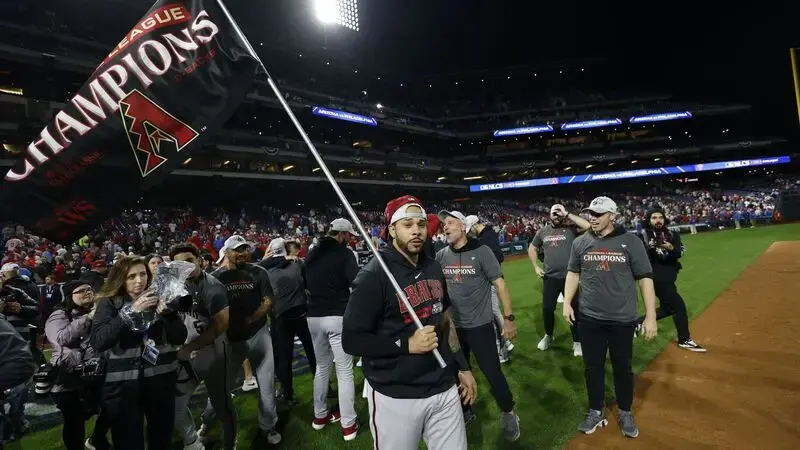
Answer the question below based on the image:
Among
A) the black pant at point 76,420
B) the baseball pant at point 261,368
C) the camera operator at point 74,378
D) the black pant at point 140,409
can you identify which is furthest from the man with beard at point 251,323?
the camera operator at point 74,378

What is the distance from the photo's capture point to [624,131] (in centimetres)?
5500

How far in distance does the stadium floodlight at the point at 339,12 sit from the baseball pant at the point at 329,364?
95.4ft

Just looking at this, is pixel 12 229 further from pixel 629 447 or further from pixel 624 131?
pixel 624 131

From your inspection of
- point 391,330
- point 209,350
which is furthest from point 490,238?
point 209,350

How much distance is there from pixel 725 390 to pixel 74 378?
267 inches

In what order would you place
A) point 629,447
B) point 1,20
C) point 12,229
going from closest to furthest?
point 629,447, point 12,229, point 1,20

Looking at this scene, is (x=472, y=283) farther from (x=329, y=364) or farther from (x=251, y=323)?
(x=251, y=323)

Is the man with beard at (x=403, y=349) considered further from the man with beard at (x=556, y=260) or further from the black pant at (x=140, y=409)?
the man with beard at (x=556, y=260)

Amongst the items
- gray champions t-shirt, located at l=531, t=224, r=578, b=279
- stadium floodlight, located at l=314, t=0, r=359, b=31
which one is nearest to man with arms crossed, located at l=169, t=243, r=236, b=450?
gray champions t-shirt, located at l=531, t=224, r=578, b=279

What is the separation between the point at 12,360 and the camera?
2291 mm

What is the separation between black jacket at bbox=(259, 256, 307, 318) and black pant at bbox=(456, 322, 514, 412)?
2.22 m

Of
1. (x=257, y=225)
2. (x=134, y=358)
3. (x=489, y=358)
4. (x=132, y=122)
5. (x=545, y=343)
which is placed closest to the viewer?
(x=132, y=122)

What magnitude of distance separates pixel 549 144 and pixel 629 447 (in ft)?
186

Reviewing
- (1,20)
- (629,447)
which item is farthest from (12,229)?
(629,447)
